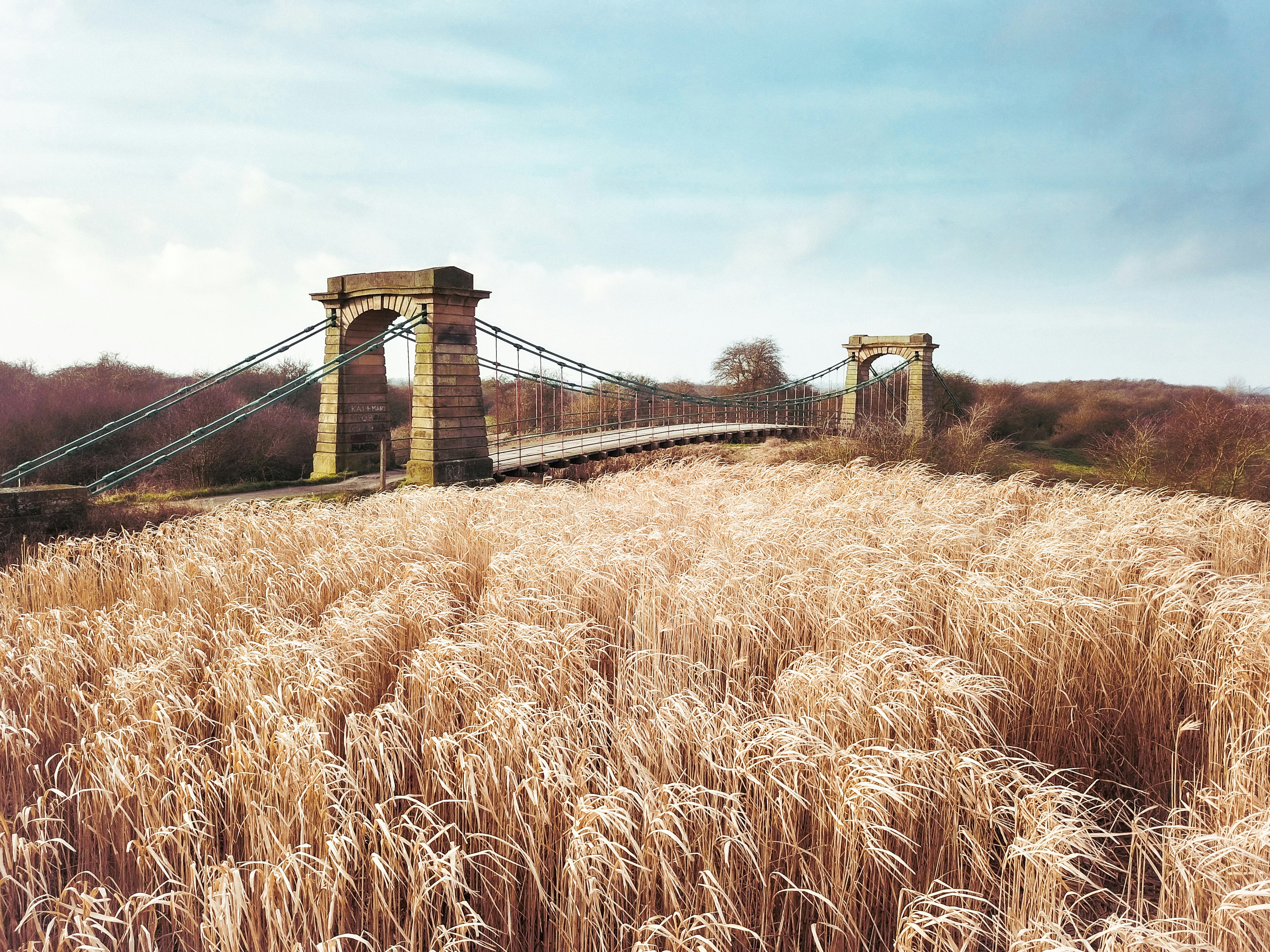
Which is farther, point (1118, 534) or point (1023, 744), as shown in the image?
point (1118, 534)

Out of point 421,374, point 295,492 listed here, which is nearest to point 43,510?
point 295,492

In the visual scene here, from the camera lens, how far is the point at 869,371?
22.1 meters

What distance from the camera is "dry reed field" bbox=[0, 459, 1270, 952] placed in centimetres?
249

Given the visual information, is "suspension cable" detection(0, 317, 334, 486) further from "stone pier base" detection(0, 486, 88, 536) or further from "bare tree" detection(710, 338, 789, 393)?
"bare tree" detection(710, 338, 789, 393)

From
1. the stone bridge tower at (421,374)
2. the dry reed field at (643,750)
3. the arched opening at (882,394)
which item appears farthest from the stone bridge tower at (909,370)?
the dry reed field at (643,750)

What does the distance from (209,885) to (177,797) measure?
1.91 feet

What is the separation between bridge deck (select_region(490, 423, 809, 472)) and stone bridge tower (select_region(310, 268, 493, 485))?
1166 mm

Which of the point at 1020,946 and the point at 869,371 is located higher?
the point at 869,371

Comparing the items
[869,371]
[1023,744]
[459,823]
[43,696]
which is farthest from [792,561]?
[869,371]

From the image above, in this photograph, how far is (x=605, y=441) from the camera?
15078mm

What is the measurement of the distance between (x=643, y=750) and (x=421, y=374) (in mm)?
8844

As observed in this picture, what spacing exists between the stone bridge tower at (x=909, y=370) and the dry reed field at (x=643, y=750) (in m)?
15.1

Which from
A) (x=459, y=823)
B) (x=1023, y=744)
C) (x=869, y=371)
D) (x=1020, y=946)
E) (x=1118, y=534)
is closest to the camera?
(x=1020, y=946)

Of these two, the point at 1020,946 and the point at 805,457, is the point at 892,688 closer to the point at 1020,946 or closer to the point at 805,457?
the point at 1020,946
